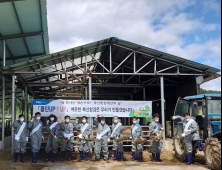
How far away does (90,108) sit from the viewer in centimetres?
1090

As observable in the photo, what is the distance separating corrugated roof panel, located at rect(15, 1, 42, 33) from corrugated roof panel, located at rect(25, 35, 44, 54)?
819 mm

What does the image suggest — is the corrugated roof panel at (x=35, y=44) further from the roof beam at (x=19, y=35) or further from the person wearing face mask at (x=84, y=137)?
the person wearing face mask at (x=84, y=137)

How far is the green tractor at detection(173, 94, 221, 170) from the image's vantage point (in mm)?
7066

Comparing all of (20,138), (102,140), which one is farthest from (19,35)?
(102,140)

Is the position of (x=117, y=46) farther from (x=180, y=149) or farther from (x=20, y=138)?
(x=20, y=138)

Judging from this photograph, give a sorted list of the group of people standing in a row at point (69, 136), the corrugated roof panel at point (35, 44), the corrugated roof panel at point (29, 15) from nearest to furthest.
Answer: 1. the group of people standing in a row at point (69, 136)
2. the corrugated roof panel at point (29, 15)
3. the corrugated roof panel at point (35, 44)

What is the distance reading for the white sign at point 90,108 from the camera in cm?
1064

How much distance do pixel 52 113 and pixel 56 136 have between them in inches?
54.6

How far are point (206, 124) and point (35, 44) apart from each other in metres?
9.46

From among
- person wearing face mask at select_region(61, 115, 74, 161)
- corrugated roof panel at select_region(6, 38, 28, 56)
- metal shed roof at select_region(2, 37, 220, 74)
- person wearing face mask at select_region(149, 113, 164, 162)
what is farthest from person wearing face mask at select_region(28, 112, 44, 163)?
corrugated roof panel at select_region(6, 38, 28, 56)

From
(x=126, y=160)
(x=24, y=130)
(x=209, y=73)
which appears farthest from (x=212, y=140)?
(x=24, y=130)

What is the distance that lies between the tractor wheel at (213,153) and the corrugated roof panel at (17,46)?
944 centimetres

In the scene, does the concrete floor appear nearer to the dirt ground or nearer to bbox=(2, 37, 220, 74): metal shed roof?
the dirt ground

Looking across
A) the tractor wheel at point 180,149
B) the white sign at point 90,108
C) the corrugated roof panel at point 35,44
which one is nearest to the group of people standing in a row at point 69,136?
the tractor wheel at point 180,149
